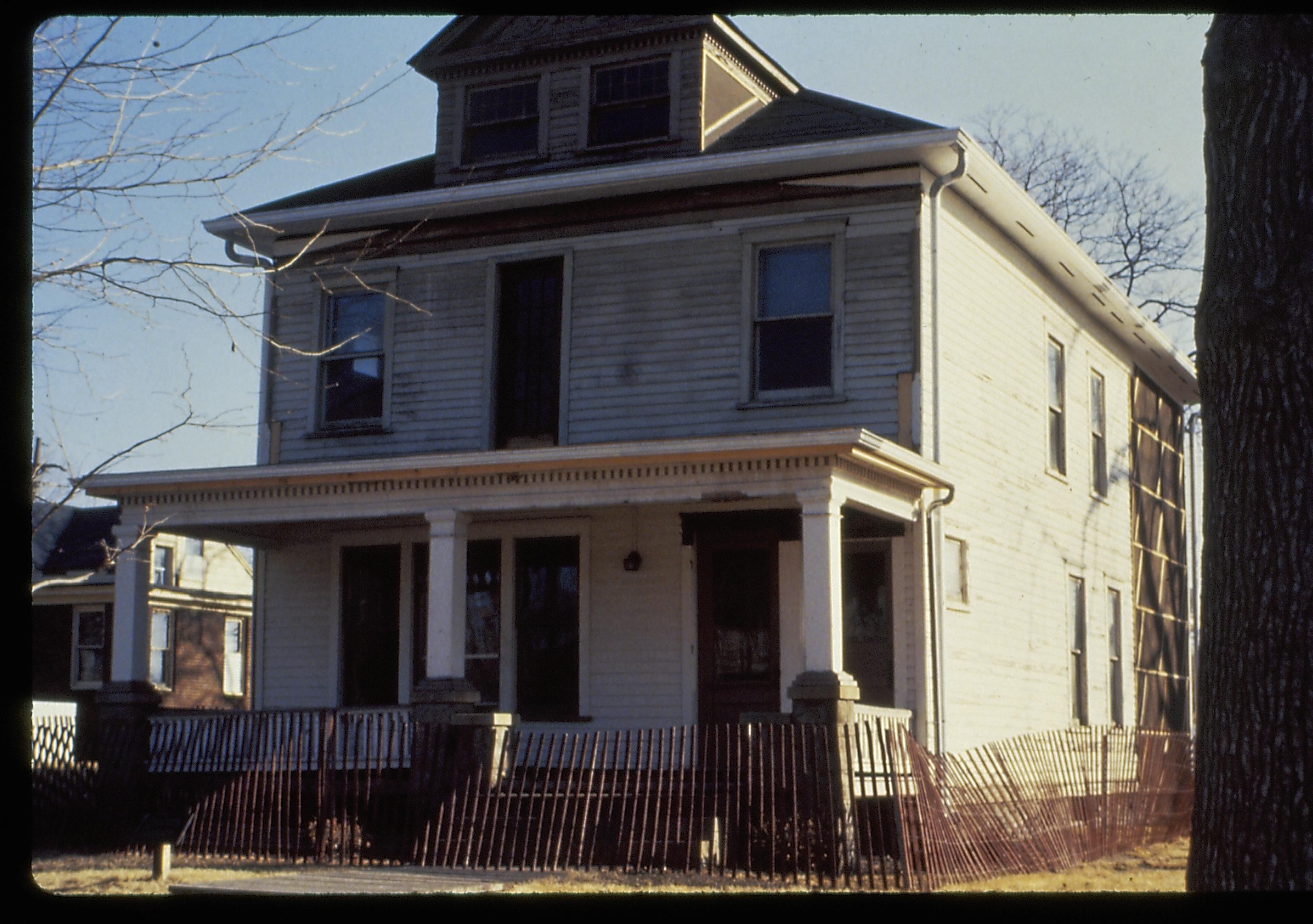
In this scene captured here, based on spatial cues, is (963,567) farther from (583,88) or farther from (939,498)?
(583,88)

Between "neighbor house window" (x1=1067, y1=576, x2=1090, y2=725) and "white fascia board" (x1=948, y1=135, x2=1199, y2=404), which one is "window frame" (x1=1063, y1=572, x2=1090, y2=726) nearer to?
"neighbor house window" (x1=1067, y1=576, x2=1090, y2=725)

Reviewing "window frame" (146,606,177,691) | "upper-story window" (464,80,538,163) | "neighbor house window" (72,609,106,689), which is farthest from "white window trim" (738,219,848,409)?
"window frame" (146,606,177,691)

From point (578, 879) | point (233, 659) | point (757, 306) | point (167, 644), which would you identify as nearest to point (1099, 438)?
point (757, 306)

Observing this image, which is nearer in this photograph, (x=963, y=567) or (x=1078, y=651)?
(x=963, y=567)

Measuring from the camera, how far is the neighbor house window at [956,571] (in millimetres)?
16469

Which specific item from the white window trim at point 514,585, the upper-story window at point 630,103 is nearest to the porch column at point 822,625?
the white window trim at point 514,585

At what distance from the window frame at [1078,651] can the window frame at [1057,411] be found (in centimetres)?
147

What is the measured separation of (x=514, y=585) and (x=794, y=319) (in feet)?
14.1

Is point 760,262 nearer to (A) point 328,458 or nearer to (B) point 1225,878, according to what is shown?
(A) point 328,458

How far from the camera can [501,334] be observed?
1803 centimetres

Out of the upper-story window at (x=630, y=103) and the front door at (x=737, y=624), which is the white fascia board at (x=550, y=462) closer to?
the front door at (x=737, y=624)

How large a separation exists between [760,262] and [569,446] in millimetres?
3418

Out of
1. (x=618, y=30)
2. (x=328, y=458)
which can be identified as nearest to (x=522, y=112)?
(x=618, y=30)

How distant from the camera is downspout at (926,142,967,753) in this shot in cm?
1577
